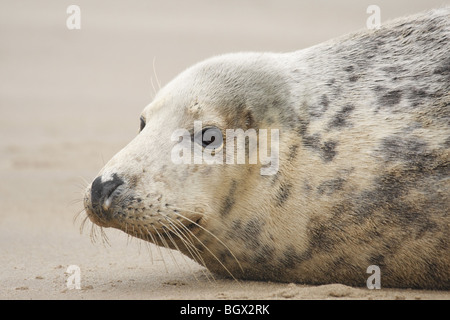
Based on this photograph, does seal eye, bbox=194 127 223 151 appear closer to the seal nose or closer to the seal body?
the seal body

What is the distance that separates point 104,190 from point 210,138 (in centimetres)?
70

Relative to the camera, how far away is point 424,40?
449 centimetres

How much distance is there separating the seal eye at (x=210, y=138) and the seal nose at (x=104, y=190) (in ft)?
1.78

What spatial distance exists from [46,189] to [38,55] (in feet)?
47.3

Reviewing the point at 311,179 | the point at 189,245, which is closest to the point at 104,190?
the point at 189,245

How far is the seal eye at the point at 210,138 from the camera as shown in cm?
422

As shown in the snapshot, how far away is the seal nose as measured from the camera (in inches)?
157

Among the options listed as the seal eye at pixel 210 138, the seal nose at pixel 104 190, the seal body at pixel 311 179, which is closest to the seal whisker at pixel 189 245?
the seal body at pixel 311 179

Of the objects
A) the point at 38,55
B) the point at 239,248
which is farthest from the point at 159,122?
the point at 38,55

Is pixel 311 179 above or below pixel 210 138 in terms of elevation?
below

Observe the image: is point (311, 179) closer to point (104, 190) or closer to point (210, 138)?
point (210, 138)

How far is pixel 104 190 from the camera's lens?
4008 mm

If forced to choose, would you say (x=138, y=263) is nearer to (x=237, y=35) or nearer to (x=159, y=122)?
(x=159, y=122)

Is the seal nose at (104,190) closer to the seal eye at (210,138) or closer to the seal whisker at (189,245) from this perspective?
the seal whisker at (189,245)
